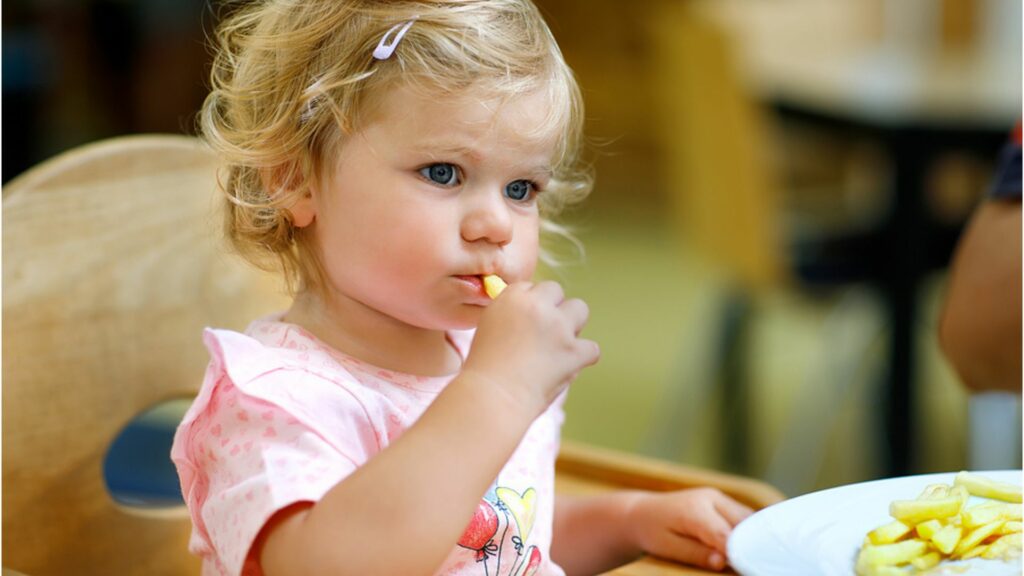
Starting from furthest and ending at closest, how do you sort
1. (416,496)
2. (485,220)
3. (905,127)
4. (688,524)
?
1. (905,127)
2. (688,524)
3. (485,220)
4. (416,496)

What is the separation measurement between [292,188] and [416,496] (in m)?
0.24

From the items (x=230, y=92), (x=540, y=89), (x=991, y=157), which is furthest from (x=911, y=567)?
(x=991, y=157)

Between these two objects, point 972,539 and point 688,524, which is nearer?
point 972,539

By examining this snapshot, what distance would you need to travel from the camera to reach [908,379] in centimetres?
238

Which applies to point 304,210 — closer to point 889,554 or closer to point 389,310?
point 389,310

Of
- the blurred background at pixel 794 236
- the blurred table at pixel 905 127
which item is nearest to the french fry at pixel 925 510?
the blurred background at pixel 794 236

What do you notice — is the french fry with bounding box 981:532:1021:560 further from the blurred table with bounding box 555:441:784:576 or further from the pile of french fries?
the blurred table with bounding box 555:441:784:576

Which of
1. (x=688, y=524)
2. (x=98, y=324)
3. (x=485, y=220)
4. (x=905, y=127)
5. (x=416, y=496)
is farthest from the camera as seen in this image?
(x=905, y=127)

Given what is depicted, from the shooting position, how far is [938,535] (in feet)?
2.12

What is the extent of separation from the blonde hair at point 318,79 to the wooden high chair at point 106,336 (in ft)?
0.37

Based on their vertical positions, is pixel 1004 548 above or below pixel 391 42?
below

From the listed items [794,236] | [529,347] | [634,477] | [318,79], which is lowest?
[794,236]

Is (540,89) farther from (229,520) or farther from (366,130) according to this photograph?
(229,520)

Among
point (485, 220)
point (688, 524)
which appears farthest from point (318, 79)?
point (688, 524)
